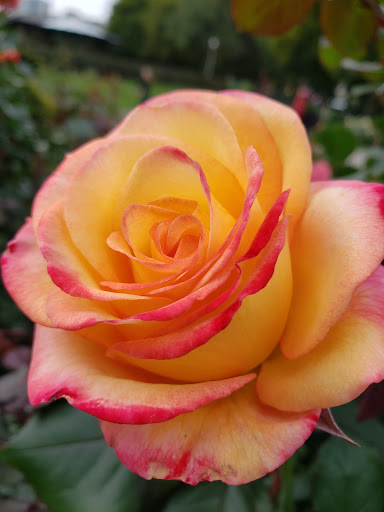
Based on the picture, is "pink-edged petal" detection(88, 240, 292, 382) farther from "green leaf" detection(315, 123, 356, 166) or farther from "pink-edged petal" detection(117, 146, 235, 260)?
"green leaf" detection(315, 123, 356, 166)

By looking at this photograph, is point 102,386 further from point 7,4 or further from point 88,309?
point 7,4

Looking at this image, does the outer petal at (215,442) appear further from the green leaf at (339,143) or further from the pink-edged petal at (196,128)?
the green leaf at (339,143)

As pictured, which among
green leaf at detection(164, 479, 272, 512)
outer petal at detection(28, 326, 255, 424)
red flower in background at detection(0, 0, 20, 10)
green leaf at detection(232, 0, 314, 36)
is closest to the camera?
outer petal at detection(28, 326, 255, 424)

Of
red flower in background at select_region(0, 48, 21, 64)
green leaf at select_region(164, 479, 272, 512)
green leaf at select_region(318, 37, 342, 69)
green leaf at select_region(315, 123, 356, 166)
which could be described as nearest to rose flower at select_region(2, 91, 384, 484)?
green leaf at select_region(164, 479, 272, 512)

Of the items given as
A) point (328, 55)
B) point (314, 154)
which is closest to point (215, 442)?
point (328, 55)

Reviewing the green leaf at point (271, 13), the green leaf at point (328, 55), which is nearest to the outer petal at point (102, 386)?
the green leaf at point (271, 13)

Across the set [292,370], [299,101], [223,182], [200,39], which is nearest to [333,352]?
[292,370]
